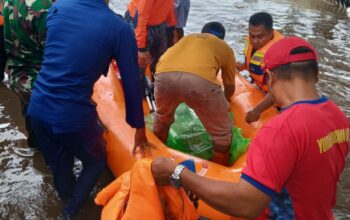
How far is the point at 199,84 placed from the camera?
2.89 meters

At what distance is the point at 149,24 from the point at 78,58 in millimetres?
2456

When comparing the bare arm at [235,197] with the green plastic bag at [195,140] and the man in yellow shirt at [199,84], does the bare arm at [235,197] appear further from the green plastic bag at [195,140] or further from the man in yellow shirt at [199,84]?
the green plastic bag at [195,140]

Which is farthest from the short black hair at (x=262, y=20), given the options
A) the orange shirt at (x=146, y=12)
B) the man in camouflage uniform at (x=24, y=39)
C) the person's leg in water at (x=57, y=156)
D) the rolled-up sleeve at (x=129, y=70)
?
the person's leg in water at (x=57, y=156)

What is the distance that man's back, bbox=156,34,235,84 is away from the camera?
9.59 feet

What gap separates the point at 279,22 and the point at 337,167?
881 cm

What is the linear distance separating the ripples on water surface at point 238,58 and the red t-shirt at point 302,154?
1.99m

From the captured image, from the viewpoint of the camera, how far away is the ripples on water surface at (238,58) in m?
3.23

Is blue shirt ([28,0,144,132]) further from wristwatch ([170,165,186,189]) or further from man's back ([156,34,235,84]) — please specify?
wristwatch ([170,165,186,189])

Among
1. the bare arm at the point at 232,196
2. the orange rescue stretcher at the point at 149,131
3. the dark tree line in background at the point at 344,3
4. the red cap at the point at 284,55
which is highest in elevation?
the red cap at the point at 284,55

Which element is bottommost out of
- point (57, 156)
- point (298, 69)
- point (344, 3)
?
point (344, 3)

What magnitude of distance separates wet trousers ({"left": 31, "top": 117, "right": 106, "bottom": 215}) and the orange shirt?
73.7 inches

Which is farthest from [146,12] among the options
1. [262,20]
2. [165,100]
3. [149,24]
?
[165,100]

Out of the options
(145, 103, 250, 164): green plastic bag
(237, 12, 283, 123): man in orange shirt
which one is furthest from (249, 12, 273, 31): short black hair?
(145, 103, 250, 164): green plastic bag

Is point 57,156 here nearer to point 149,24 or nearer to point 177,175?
point 177,175
